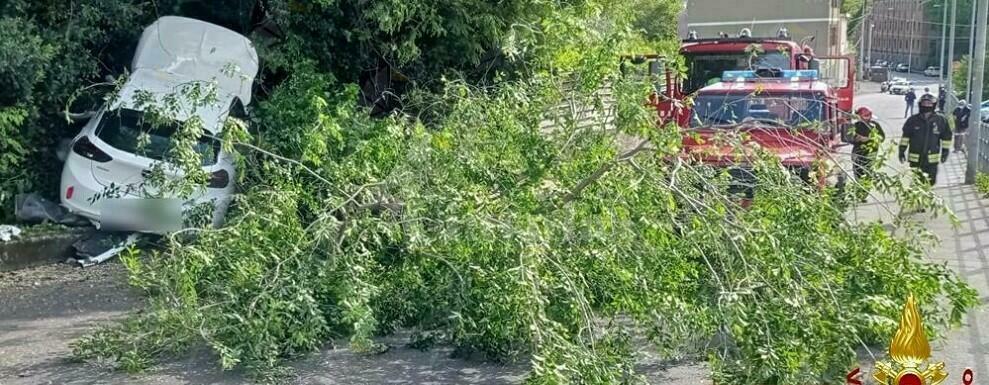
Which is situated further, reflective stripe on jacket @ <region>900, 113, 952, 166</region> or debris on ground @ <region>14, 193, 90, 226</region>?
reflective stripe on jacket @ <region>900, 113, 952, 166</region>

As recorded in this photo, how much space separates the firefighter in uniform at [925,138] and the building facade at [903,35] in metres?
55.8

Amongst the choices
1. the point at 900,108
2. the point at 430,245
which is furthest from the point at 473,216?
the point at 900,108

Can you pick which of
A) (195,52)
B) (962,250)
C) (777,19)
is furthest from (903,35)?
(195,52)

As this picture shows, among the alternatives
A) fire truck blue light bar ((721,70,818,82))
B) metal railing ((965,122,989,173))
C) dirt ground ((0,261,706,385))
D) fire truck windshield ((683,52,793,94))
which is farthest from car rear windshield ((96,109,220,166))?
metal railing ((965,122,989,173))

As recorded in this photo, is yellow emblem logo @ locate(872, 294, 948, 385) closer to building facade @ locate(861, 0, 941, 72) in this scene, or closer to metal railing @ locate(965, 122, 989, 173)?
metal railing @ locate(965, 122, 989, 173)

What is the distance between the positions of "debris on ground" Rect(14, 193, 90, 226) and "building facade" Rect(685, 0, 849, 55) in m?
A: 18.7

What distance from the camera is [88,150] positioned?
32.1 feet

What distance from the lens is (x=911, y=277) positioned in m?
5.81

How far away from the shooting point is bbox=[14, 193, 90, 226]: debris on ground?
10117 mm

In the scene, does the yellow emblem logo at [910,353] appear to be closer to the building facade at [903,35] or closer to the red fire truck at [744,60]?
the red fire truck at [744,60]

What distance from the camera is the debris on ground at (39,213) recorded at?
33.2 feet

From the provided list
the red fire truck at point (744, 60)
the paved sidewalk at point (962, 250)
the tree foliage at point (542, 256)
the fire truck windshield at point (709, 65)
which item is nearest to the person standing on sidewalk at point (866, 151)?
the paved sidewalk at point (962, 250)

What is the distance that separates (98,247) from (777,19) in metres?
22.7

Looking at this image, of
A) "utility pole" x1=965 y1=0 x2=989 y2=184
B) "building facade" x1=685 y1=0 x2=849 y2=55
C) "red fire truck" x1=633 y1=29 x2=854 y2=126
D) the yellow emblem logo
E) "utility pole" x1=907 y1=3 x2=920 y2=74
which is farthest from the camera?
"utility pole" x1=907 y1=3 x2=920 y2=74
